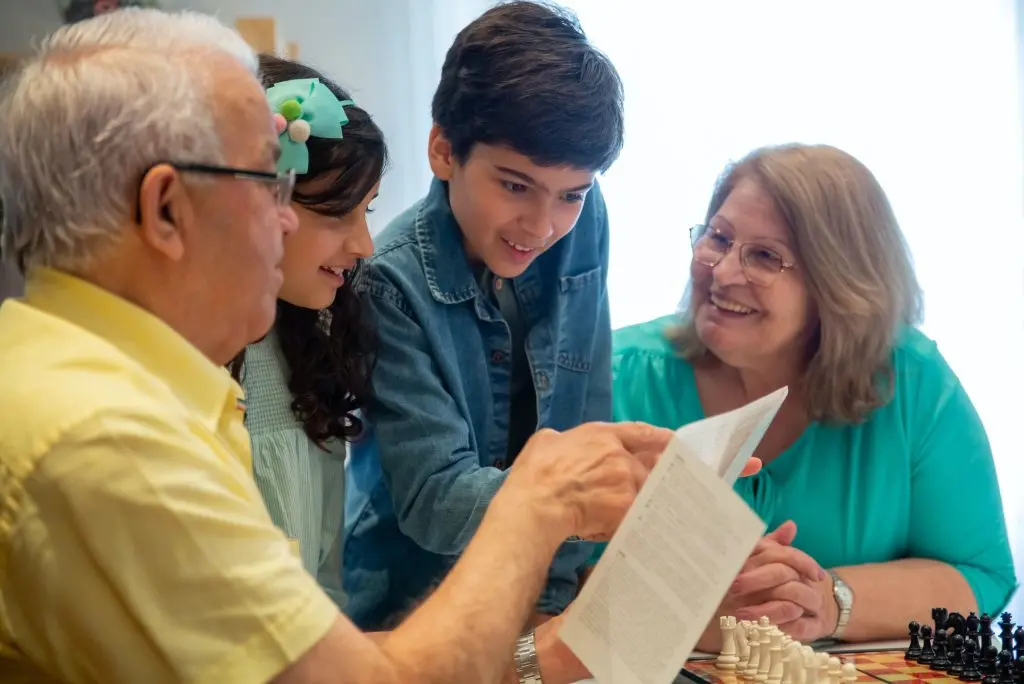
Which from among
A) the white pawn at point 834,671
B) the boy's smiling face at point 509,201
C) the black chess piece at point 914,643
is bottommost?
the black chess piece at point 914,643

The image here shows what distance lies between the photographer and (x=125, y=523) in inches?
34.8

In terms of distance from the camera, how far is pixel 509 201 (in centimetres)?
177

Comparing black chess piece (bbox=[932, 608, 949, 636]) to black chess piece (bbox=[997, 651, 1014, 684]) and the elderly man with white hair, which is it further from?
the elderly man with white hair

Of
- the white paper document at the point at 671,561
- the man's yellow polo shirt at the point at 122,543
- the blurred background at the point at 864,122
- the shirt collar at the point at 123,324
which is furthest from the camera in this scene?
the blurred background at the point at 864,122

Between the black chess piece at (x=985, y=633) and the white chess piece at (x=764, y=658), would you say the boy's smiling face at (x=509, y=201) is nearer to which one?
the white chess piece at (x=764, y=658)

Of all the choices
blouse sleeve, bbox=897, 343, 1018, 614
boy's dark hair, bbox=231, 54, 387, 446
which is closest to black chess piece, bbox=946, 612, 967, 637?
blouse sleeve, bbox=897, 343, 1018, 614

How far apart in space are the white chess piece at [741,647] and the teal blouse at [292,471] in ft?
2.07

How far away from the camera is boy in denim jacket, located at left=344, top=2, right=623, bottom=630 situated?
5.49 feet

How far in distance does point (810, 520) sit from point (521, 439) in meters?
0.68

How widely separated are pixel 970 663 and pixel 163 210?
1277 mm

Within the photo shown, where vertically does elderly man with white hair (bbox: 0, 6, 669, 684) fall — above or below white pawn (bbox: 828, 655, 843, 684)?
above

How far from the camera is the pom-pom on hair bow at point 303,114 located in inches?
56.0

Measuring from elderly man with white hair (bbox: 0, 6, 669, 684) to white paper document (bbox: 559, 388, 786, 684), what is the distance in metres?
0.10

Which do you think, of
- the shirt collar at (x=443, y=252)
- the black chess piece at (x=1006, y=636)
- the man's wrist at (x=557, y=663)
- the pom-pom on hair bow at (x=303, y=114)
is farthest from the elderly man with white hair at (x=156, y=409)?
the black chess piece at (x=1006, y=636)
